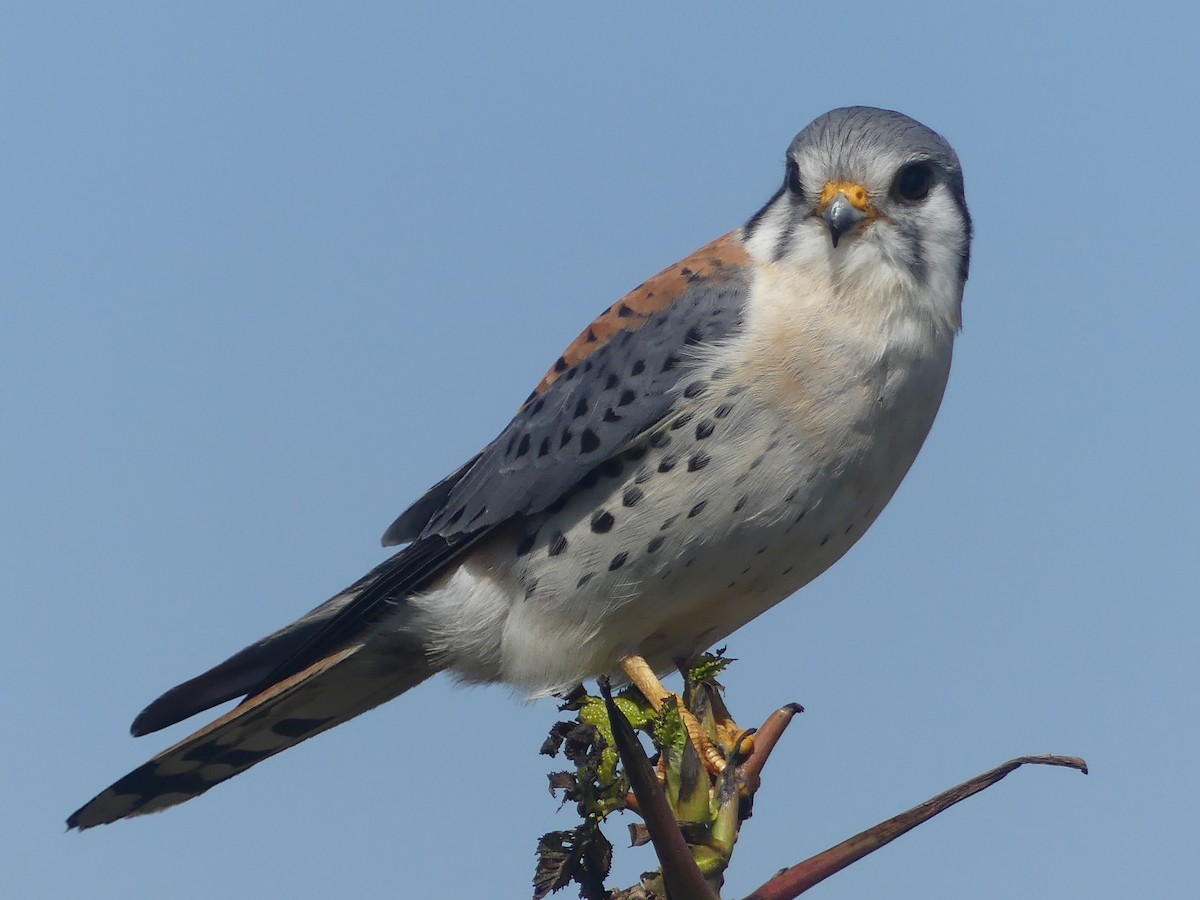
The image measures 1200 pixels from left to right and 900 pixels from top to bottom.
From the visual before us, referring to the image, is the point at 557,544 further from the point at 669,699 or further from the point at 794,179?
the point at 794,179

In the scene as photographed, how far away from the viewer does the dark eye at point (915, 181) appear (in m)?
4.63

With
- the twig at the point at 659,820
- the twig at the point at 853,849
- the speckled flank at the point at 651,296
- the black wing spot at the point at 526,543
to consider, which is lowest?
the twig at the point at 853,849

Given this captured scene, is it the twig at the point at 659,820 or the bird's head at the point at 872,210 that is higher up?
the bird's head at the point at 872,210

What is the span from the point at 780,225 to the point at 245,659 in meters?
2.41

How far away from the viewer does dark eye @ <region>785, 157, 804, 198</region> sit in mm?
4742

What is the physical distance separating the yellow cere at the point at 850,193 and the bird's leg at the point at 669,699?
1.60 metres

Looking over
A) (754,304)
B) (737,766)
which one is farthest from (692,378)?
(737,766)

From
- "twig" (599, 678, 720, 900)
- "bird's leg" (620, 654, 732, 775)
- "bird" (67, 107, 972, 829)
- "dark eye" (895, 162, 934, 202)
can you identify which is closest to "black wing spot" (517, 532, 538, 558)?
"bird" (67, 107, 972, 829)

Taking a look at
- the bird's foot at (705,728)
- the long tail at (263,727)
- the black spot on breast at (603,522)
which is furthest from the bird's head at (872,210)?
the long tail at (263,727)

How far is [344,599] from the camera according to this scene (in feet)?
16.8

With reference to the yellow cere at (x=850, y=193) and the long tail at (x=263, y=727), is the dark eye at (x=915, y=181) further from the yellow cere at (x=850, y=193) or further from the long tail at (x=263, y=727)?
the long tail at (x=263, y=727)

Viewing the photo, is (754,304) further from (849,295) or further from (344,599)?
(344,599)

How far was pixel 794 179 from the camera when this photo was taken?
15.8 feet

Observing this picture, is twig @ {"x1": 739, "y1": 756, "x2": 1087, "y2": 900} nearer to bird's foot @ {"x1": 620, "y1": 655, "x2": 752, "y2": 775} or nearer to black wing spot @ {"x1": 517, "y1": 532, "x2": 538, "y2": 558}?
bird's foot @ {"x1": 620, "y1": 655, "x2": 752, "y2": 775}
